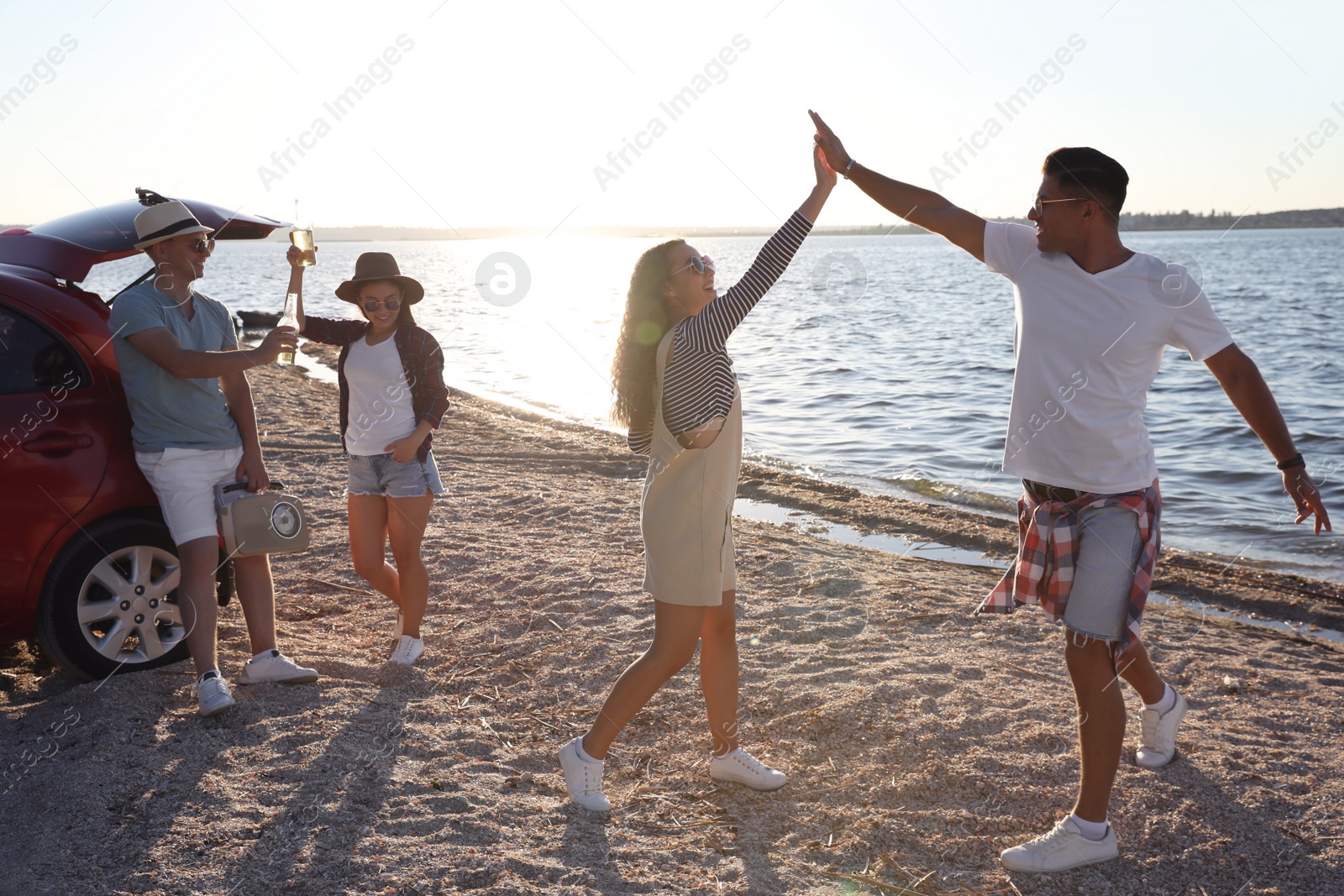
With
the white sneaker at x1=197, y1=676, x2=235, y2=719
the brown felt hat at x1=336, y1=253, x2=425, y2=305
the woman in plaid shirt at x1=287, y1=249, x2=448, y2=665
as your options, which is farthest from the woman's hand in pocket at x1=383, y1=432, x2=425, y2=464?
the white sneaker at x1=197, y1=676, x2=235, y2=719

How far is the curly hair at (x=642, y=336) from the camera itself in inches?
124

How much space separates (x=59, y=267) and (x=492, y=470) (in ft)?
19.9

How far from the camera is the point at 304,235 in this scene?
456 cm

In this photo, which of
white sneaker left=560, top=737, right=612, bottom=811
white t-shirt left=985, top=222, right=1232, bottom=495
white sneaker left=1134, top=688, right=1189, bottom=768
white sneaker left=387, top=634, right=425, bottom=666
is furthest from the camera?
white sneaker left=387, top=634, right=425, bottom=666

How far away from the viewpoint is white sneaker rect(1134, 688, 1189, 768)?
3.70 meters

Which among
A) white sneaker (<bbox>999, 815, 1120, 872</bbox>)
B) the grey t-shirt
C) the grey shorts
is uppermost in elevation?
the grey t-shirt

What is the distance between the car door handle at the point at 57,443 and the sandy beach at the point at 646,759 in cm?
102

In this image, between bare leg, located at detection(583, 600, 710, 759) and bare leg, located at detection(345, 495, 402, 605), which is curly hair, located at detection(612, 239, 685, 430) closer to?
bare leg, located at detection(583, 600, 710, 759)

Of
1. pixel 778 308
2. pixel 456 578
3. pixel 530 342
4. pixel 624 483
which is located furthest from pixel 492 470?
pixel 778 308

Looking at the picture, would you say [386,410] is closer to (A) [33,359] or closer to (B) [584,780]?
(A) [33,359]

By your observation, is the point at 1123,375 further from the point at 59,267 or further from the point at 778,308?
the point at 778,308

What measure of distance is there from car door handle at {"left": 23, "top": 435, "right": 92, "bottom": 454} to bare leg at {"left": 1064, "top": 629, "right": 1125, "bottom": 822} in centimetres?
389

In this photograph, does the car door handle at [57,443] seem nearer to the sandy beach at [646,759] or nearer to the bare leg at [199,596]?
the bare leg at [199,596]

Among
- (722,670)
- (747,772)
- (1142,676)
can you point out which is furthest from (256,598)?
(1142,676)
